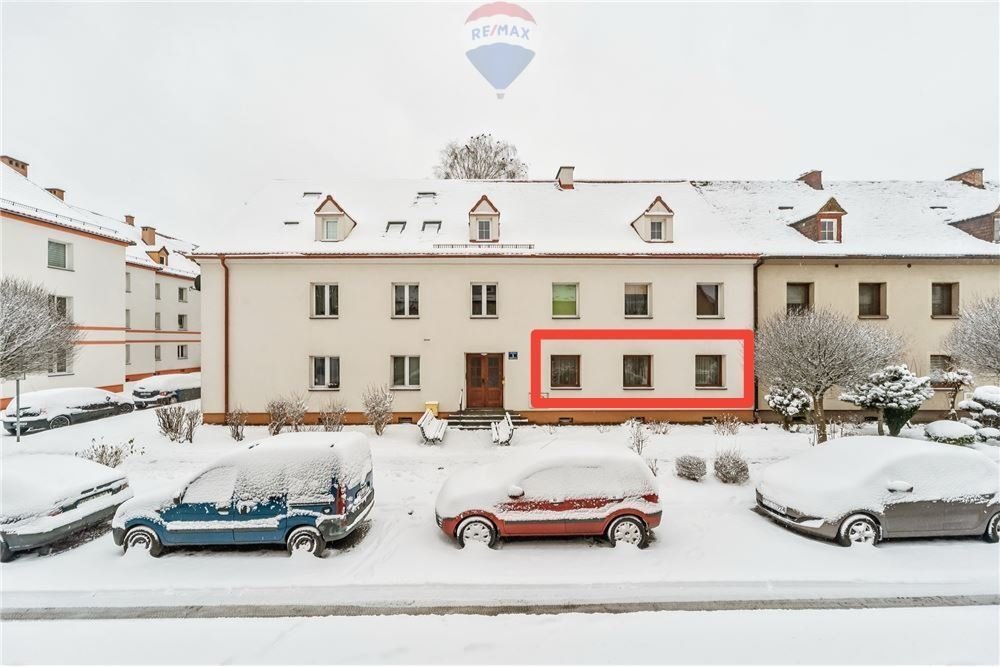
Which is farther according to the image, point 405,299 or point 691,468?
point 405,299

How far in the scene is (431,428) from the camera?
15.0 meters

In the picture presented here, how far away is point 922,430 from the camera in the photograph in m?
15.9

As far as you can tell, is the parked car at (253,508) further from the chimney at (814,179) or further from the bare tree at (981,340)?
the chimney at (814,179)

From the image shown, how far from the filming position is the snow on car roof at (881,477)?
24.8ft

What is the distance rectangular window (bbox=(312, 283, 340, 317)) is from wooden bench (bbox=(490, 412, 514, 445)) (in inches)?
307

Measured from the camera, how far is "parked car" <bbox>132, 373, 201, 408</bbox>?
69.3 feet

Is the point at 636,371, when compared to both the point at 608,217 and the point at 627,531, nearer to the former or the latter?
the point at 608,217

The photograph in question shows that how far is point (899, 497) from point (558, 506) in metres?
5.84

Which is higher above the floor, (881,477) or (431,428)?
(881,477)

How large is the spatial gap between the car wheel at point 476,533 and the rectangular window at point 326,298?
1224 cm

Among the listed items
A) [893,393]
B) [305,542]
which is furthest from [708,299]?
[305,542]

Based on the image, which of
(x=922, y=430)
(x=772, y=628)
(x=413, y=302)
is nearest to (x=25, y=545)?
(x=772, y=628)

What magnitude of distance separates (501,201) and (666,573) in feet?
54.8

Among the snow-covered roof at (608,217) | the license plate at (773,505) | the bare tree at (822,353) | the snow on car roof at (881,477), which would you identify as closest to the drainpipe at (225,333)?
the snow-covered roof at (608,217)
